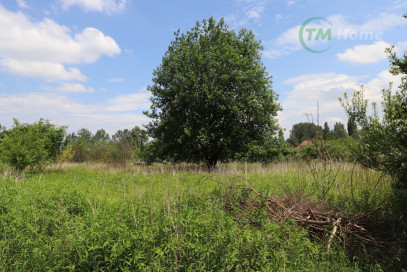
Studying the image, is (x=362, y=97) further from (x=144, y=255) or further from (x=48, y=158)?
(x=48, y=158)

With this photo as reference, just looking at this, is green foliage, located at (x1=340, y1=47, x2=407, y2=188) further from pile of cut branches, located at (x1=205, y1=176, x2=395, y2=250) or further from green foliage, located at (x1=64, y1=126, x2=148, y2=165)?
green foliage, located at (x1=64, y1=126, x2=148, y2=165)

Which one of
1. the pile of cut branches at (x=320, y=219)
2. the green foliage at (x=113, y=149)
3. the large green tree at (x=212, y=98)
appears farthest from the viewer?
the green foliage at (x=113, y=149)

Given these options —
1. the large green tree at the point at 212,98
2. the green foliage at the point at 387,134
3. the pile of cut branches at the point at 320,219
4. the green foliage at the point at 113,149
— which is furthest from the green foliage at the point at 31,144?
the green foliage at the point at 387,134

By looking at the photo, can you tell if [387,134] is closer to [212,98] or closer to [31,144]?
[212,98]

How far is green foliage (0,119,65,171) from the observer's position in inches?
674

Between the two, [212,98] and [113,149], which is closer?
[212,98]

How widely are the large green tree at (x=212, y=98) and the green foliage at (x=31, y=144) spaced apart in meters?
7.44

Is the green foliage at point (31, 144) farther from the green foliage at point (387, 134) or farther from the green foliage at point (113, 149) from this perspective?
the green foliage at point (387, 134)

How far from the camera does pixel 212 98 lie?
54.2 feet

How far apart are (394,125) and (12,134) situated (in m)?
21.7

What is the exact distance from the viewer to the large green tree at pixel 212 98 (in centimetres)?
1622

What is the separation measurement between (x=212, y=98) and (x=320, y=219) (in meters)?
12.1

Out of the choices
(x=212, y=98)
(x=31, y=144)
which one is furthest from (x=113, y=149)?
(x=212, y=98)

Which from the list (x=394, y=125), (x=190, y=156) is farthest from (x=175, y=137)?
(x=394, y=125)
